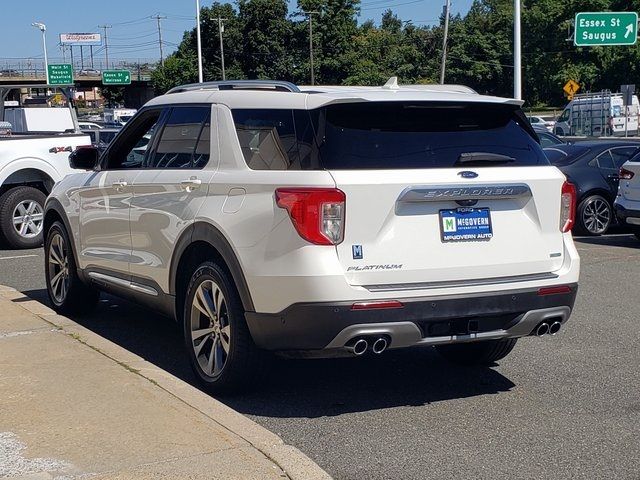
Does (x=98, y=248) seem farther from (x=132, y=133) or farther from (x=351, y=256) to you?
(x=351, y=256)

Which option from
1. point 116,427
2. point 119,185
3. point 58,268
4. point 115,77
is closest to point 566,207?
point 116,427

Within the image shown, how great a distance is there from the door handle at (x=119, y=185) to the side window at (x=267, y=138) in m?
1.43

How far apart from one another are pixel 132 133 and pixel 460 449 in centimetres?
376

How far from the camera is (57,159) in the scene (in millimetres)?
13766

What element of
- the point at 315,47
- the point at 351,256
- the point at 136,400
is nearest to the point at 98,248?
the point at 136,400

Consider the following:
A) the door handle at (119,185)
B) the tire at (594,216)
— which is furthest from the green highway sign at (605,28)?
the door handle at (119,185)

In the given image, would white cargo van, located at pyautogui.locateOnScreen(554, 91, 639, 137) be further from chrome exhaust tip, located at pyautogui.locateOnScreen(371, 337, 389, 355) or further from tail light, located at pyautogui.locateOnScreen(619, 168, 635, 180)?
chrome exhaust tip, located at pyautogui.locateOnScreen(371, 337, 389, 355)

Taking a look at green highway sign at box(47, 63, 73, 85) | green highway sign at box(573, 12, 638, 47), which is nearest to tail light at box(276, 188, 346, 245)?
green highway sign at box(573, 12, 638, 47)

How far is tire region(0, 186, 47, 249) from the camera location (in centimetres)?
1367

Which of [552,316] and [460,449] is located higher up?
[552,316]

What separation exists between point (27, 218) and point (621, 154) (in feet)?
30.7

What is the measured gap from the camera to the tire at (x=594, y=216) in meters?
15.4

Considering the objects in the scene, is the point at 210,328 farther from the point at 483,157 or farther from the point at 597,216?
the point at 597,216

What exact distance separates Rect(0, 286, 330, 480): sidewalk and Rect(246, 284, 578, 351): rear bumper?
0.54 metres
